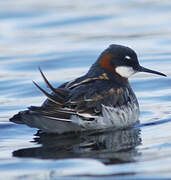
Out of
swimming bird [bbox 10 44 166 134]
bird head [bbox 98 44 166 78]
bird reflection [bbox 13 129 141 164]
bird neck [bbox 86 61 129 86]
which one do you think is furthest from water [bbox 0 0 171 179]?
bird head [bbox 98 44 166 78]

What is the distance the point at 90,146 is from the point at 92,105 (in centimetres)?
78

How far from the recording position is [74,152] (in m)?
10.2

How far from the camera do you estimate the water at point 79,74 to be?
937 centimetres

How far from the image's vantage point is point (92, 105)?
11.1 m

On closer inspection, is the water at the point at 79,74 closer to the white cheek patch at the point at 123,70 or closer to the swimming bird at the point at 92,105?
the swimming bird at the point at 92,105

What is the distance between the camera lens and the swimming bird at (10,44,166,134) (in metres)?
10.9

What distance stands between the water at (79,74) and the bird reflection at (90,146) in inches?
0.5

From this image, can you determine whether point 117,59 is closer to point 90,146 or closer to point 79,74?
point 90,146

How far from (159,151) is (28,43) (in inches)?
366

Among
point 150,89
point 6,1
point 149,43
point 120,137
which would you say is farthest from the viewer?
point 6,1

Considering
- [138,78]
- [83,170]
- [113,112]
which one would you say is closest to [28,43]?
A: [138,78]

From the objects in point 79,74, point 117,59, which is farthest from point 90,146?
point 79,74

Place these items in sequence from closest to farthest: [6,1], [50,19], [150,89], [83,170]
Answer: [83,170] < [150,89] < [50,19] < [6,1]

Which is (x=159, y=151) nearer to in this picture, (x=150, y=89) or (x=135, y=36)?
(x=150, y=89)
